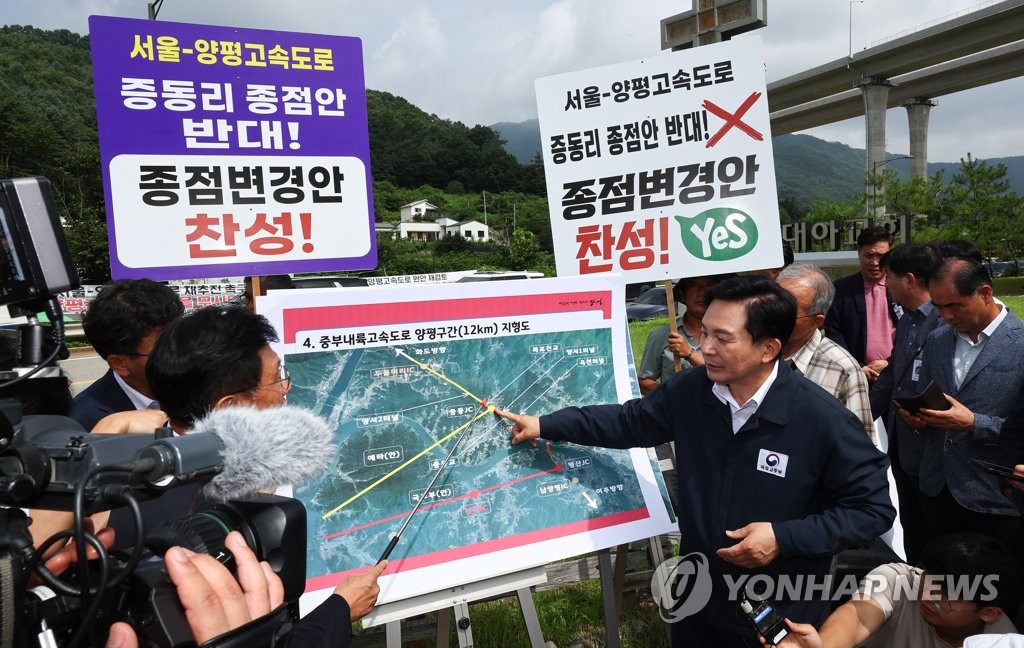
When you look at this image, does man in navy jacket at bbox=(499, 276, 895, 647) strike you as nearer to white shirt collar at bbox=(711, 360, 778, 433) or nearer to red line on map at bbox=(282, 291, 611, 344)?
white shirt collar at bbox=(711, 360, 778, 433)

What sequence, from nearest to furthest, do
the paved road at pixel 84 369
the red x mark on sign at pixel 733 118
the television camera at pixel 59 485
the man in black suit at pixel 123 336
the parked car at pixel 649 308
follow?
the television camera at pixel 59 485
the man in black suit at pixel 123 336
the red x mark on sign at pixel 733 118
the paved road at pixel 84 369
the parked car at pixel 649 308

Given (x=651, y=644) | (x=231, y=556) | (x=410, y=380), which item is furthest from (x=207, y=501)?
(x=651, y=644)

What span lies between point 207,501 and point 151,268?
152 cm

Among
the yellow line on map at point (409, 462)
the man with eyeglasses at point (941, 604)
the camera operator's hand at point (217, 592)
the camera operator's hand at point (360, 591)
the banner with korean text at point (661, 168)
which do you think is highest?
the banner with korean text at point (661, 168)

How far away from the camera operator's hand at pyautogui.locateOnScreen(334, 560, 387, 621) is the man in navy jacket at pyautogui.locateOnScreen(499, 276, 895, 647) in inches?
44.1

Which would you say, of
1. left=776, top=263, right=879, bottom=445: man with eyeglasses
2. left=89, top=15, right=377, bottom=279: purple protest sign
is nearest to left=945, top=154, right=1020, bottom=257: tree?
left=776, top=263, right=879, bottom=445: man with eyeglasses

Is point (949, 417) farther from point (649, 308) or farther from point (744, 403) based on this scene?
point (649, 308)

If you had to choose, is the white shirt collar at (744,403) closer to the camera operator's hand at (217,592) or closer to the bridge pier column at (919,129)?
the camera operator's hand at (217,592)

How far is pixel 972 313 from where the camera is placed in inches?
120

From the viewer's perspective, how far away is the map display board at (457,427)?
2314mm

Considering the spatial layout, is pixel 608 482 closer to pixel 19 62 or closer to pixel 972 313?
pixel 972 313

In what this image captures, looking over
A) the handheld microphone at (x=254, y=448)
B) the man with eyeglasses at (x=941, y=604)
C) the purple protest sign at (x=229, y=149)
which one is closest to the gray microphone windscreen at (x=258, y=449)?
the handheld microphone at (x=254, y=448)

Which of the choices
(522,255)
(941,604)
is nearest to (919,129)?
(522,255)

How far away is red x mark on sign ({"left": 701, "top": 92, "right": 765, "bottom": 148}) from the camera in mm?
3217
